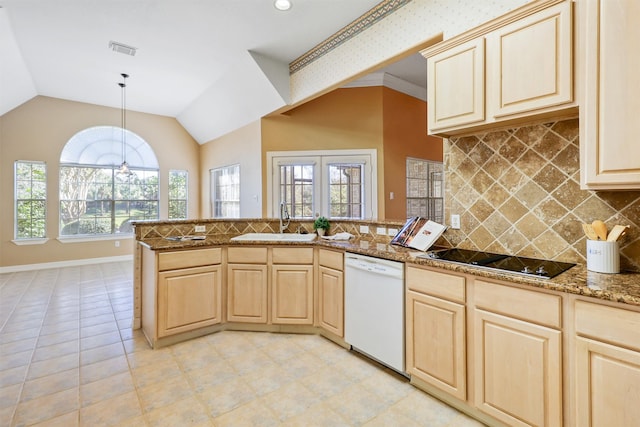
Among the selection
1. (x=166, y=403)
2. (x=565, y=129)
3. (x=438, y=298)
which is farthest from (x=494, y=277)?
(x=166, y=403)

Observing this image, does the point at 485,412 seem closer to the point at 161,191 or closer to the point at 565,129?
the point at 565,129

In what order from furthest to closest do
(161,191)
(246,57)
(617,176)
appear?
(161,191), (246,57), (617,176)

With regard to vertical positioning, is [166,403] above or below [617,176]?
below

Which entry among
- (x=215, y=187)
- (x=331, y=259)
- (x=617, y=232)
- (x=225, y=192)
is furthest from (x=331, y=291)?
(x=215, y=187)

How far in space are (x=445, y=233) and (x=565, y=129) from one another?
0.99 metres

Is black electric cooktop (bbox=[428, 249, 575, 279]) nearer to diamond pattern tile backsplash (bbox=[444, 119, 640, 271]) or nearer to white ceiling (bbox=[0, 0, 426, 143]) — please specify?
diamond pattern tile backsplash (bbox=[444, 119, 640, 271])

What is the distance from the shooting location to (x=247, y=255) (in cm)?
289

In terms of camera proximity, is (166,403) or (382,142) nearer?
(166,403)

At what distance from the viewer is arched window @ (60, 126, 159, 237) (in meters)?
6.06

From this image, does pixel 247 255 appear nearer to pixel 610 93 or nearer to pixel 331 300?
pixel 331 300

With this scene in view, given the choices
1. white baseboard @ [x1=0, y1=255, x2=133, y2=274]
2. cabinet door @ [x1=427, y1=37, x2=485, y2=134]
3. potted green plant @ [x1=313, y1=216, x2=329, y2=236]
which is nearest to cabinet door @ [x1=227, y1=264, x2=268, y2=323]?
potted green plant @ [x1=313, y1=216, x2=329, y2=236]

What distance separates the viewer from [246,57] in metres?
3.92

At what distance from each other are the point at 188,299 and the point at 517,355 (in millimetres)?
2476

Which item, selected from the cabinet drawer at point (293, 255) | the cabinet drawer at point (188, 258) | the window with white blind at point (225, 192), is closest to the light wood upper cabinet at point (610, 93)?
the cabinet drawer at point (293, 255)
